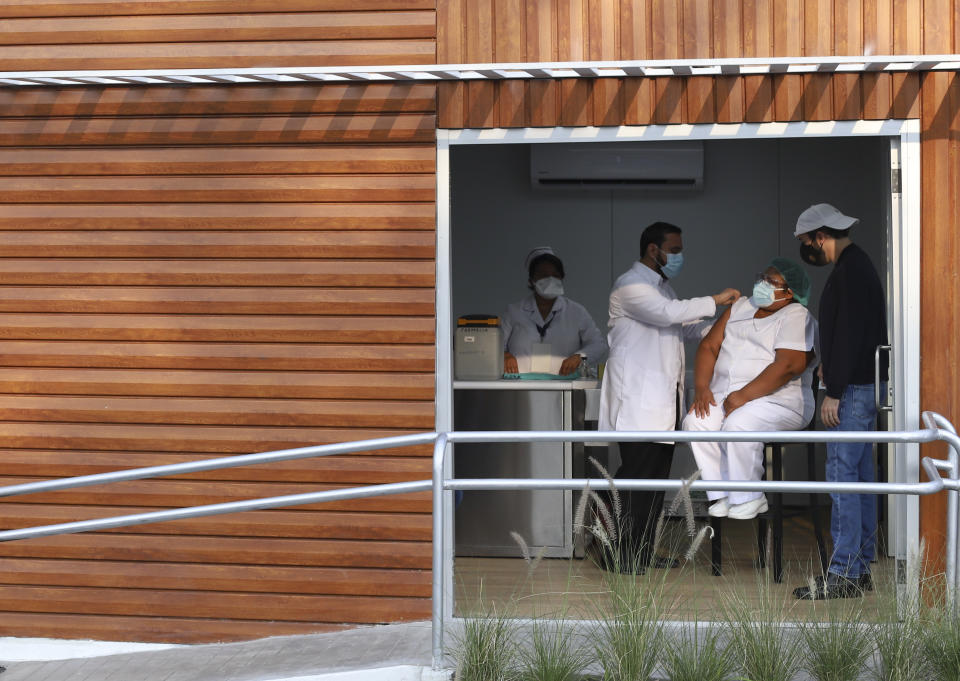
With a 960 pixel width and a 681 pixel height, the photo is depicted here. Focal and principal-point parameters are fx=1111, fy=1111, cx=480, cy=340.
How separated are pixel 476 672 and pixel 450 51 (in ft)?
8.53

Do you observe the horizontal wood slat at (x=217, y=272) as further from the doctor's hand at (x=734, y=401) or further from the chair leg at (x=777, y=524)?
the chair leg at (x=777, y=524)

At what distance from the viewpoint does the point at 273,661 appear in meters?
4.42

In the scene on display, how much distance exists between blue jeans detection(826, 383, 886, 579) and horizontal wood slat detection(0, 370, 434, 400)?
183 cm

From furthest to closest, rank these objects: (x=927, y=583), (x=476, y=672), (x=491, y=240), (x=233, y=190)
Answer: (x=491, y=240) < (x=233, y=190) < (x=927, y=583) < (x=476, y=672)

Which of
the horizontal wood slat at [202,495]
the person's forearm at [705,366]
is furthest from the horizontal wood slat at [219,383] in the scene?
the person's forearm at [705,366]

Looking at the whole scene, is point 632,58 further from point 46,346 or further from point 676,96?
point 46,346

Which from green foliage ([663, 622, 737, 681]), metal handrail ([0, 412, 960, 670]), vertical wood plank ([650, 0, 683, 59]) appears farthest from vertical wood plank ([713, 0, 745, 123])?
green foliage ([663, 622, 737, 681])

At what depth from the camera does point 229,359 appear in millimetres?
4867

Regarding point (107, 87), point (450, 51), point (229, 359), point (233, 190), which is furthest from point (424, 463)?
point (107, 87)

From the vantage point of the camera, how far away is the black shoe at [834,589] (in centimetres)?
387

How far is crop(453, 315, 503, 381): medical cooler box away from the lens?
19.4 feet

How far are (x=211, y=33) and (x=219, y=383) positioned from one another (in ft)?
4.99

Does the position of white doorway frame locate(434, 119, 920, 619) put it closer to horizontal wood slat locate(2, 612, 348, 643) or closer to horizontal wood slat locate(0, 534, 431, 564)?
horizontal wood slat locate(0, 534, 431, 564)

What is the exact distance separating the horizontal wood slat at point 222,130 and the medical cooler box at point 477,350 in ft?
4.73
